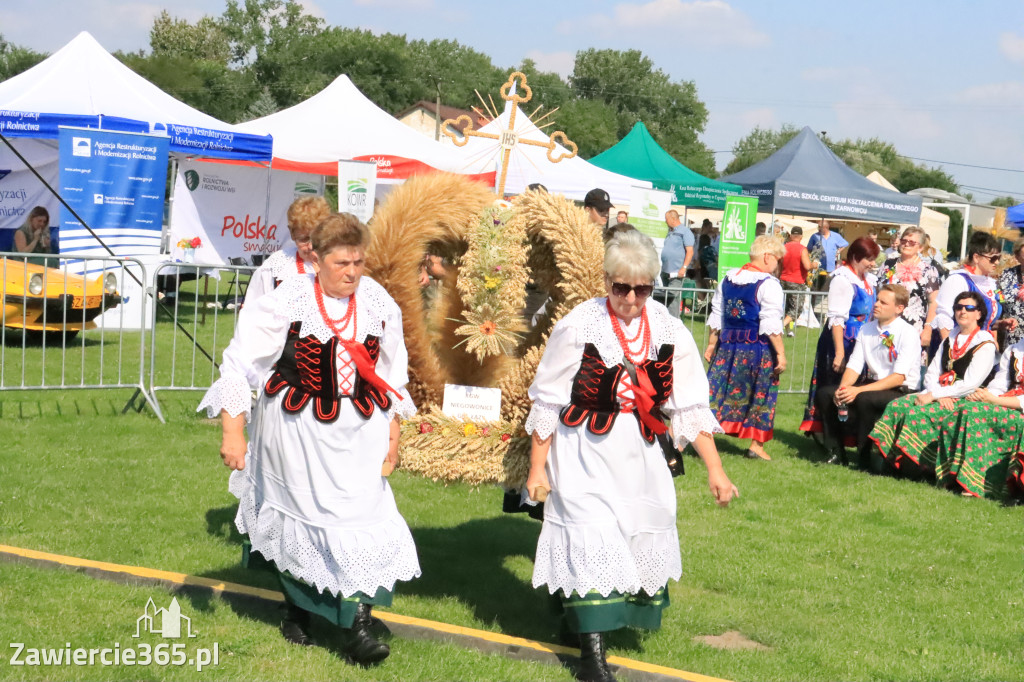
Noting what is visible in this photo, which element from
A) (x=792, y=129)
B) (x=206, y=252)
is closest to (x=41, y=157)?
(x=206, y=252)

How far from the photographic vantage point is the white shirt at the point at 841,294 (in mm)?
9672

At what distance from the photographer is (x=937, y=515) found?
796 cm

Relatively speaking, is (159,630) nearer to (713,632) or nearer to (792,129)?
(713,632)

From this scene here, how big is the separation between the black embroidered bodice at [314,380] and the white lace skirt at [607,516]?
876 millimetres

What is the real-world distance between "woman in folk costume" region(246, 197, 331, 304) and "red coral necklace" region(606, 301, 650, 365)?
5.47 feet

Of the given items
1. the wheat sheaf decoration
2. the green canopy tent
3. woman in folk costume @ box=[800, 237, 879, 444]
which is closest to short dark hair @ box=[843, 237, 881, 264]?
woman in folk costume @ box=[800, 237, 879, 444]

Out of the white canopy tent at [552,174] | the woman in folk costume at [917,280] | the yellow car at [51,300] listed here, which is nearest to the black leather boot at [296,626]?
the woman in folk costume at [917,280]

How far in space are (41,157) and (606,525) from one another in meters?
17.6

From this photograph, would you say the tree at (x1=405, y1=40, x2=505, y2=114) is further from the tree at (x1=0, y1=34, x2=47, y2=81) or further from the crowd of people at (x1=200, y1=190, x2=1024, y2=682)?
the crowd of people at (x1=200, y1=190, x2=1024, y2=682)

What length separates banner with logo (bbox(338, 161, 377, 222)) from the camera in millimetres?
11562

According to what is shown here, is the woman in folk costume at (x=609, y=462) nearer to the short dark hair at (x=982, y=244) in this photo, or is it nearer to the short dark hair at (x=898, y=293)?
the short dark hair at (x=898, y=293)

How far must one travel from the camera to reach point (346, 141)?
20.6 m

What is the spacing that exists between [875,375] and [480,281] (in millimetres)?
5180

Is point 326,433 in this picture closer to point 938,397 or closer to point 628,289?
point 628,289
